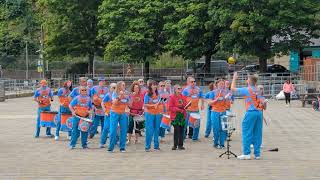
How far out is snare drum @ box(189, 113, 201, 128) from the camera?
65.2ft

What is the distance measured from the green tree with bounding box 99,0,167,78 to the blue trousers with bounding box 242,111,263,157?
40.6 meters

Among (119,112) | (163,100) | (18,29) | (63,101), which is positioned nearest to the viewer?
Result: (119,112)

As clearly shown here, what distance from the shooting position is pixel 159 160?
1602 centimetres

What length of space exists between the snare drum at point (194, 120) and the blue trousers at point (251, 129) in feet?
13.4

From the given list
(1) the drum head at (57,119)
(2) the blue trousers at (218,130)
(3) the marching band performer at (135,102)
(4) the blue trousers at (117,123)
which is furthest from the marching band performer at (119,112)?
(1) the drum head at (57,119)

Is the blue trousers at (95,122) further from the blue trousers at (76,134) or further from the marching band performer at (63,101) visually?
the blue trousers at (76,134)

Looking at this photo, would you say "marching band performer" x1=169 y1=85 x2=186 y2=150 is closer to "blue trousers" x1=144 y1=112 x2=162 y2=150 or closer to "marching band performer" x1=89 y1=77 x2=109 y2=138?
"blue trousers" x1=144 y1=112 x2=162 y2=150

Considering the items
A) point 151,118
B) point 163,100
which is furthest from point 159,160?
point 163,100

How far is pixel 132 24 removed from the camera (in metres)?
57.3

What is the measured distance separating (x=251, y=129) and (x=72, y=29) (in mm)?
47677

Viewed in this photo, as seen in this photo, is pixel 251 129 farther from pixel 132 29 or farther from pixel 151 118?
pixel 132 29

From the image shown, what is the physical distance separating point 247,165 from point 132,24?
43089 millimetres

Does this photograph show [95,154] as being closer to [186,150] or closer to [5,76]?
[186,150]

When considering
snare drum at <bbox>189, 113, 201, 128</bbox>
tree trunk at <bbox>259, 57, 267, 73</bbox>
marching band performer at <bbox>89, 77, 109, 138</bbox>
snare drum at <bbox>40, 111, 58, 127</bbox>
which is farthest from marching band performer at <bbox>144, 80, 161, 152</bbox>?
tree trunk at <bbox>259, 57, 267, 73</bbox>
